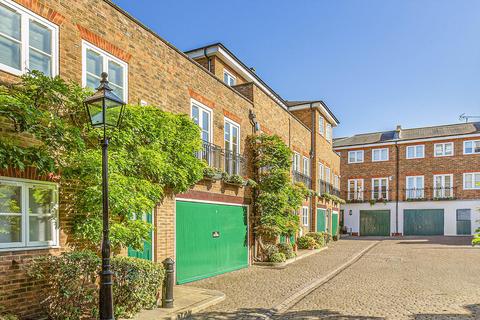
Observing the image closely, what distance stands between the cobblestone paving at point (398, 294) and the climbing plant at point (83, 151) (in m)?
3.75

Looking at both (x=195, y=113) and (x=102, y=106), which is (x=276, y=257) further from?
(x=102, y=106)

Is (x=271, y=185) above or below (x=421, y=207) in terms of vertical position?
above

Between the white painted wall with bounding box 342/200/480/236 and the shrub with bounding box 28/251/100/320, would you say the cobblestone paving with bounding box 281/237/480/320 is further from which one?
the white painted wall with bounding box 342/200/480/236

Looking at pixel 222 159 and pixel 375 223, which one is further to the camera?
pixel 375 223

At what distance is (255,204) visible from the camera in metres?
14.3

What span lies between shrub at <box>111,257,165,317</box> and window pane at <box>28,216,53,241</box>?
119 cm

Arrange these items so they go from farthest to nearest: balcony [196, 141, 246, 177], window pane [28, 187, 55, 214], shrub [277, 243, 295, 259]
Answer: shrub [277, 243, 295, 259]
balcony [196, 141, 246, 177]
window pane [28, 187, 55, 214]

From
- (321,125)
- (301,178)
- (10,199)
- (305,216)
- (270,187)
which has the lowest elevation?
(305,216)

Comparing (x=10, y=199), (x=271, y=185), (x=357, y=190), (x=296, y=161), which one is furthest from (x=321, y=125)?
(x=10, y=199)

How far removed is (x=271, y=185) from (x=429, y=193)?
2502 cm

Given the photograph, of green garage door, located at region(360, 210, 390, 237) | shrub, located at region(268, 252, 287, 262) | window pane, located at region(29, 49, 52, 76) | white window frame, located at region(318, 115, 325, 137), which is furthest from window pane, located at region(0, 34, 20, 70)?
green garage door, located at region(360, 210, 390, 237)

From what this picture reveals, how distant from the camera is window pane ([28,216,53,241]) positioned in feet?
20.0

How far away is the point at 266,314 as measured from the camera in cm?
720

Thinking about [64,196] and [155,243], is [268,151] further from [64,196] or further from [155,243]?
[64,196]
